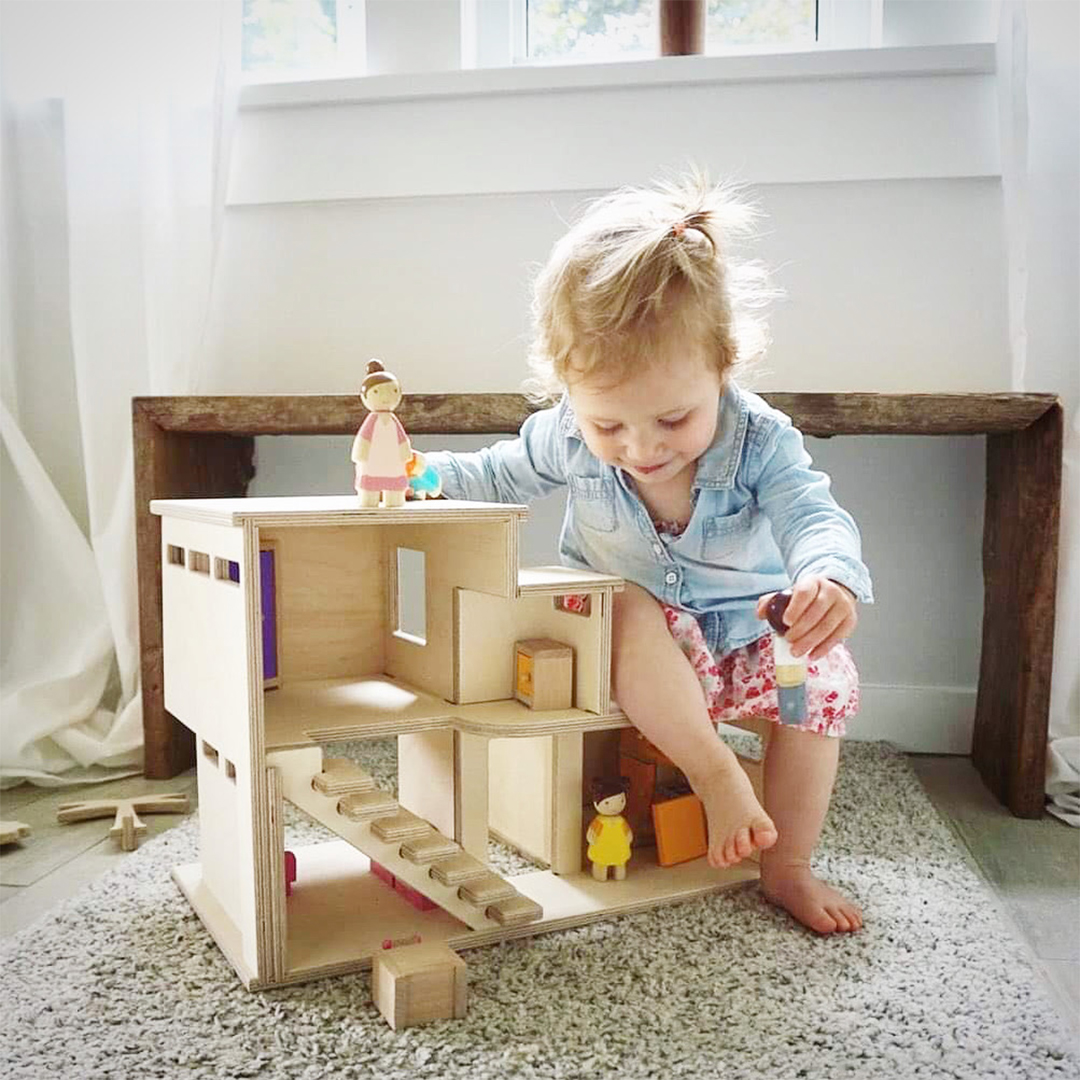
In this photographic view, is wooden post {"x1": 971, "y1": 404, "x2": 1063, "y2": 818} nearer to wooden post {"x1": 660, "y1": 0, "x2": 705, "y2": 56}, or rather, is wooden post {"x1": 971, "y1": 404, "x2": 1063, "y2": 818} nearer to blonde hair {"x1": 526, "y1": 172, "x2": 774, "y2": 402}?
blonde hair {"x1": 526, "y1": 172, "x2": 774, "y2": 402}

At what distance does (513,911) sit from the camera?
2.76ft

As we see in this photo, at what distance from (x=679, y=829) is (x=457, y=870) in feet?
0.90

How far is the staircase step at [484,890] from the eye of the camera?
0.82m

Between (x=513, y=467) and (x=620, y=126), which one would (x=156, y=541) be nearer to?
(x=513, y=467)

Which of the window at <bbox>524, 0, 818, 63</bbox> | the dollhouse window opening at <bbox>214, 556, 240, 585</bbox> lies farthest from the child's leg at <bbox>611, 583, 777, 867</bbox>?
the window at <bbox>524, 0, 818, 63</bbox>

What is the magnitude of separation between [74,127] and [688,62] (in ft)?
2.57

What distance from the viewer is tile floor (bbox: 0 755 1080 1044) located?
887 millimetres

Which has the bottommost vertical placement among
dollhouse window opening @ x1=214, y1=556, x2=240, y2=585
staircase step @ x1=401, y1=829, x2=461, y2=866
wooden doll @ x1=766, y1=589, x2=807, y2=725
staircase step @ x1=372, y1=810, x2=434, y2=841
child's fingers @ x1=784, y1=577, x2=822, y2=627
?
staircase step @ x1=401, y1=829, x2=461, y2=866

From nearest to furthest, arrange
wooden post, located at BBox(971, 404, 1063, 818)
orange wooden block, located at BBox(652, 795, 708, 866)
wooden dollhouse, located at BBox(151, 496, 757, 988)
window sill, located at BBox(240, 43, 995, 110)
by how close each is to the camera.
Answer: wooden dollhouse, located at BBox(151, 496, 757, 988) < orange wooden block, located at BBox(652, 795, 708, 866) < wooden post, located at BBox(971, 404, 1063, 818) < window sill, located at BBox(240, 43, 995, 110)

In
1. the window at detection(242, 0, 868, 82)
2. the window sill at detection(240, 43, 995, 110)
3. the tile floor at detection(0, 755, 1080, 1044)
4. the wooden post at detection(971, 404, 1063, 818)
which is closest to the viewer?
the tile floor at detection(0, 755, 1080, 1044)

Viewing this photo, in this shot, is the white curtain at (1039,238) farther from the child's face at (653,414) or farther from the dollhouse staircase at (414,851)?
the dollhouse staircase at (414,851)

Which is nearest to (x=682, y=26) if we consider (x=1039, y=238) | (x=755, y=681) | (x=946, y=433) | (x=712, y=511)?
(x=1039, y=238)

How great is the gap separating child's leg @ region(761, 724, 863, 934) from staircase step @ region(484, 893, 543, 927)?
0.70 feet

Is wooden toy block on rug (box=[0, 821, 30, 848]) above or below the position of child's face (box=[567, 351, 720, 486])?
below
